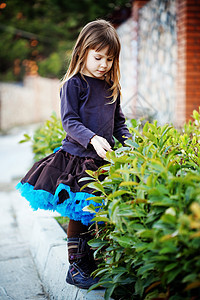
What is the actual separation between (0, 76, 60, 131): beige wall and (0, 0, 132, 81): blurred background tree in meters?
1.43

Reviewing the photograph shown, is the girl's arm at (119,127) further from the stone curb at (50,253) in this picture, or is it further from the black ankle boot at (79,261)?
the stone curb at (50,253)

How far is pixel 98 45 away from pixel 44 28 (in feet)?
58.9

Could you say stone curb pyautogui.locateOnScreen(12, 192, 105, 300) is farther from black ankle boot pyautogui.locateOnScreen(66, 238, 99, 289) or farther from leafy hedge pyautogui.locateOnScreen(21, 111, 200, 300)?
leafy hedge pyautogui.locateOnScreen(21, 111, 200, 300)

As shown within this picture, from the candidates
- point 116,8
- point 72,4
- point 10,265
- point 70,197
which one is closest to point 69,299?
point 70,197

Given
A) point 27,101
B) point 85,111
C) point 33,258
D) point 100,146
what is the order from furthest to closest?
point 27,101 < point 33,258 < point 85,111 < point 100,146

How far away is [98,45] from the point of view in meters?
2.25

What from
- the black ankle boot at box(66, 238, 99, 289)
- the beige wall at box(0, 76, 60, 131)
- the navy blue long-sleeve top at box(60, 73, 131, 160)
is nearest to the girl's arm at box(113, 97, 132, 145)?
the navy blue long-sleeve top at box(60, 73, 131, 160)

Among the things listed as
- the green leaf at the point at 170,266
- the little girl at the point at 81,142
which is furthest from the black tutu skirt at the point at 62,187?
the green leaf at the point at 170,266

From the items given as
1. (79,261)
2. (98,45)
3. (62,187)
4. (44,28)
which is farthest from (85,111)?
(44,28)

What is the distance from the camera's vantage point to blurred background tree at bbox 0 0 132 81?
11117 millimetres

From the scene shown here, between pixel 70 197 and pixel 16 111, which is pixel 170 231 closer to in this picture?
pixel 70 197

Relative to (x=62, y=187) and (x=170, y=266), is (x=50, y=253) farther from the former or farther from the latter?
(x=170, y=266)

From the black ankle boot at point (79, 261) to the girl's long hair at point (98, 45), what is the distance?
0.93 m

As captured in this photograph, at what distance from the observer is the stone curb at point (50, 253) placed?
2181mm
